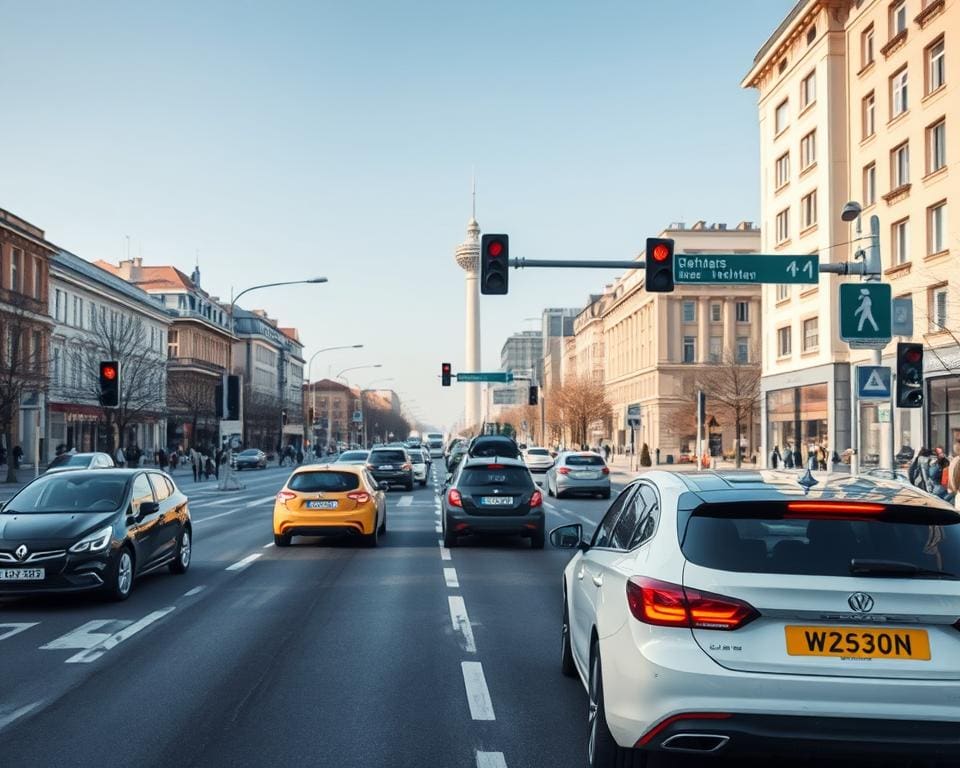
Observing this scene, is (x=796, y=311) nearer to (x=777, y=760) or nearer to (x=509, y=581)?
(x=509, y=581)

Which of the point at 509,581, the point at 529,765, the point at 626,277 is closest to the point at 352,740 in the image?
the point at 529,765

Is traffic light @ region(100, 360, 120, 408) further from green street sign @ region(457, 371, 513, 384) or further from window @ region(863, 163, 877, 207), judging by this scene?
green street sign @ region(457, 371, 513, 384)

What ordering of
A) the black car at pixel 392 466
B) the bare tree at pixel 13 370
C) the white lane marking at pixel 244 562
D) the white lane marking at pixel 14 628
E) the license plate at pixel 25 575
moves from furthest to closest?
the bare tree at pixel 13 370 → the black car at pixel 392 466 → the white lane marking at pixel 244 562 → the license plate at pixel 25 575 → the white lane marking at pixel 14 628

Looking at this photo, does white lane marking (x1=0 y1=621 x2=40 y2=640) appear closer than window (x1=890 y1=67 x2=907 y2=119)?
Yes

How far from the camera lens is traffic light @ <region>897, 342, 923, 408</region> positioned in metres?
16.8

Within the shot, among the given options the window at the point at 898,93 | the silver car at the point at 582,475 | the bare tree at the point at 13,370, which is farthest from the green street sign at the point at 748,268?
the bare tree at the point at 13,370

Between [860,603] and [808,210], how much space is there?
145 feet

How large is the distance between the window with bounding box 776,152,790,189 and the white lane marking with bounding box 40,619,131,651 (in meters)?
43.5

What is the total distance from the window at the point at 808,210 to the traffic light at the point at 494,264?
3033 cm

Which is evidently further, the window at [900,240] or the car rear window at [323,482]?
the window at [900,240]

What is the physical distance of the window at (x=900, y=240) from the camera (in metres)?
36.7

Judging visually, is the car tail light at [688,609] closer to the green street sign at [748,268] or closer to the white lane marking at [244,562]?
the white lane marking at [244,562]

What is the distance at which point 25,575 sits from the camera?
10.6m

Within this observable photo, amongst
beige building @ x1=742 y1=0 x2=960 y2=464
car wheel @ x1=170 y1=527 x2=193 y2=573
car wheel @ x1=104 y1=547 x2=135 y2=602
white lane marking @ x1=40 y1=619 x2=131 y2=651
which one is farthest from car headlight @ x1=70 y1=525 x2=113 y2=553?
beige building @ x1=742 y1=0 x2=960 y2=464
